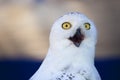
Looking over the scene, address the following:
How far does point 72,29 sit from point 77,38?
5cm

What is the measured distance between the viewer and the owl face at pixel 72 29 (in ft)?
11.2

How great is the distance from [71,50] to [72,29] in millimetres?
116

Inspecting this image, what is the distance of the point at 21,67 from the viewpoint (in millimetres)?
5012

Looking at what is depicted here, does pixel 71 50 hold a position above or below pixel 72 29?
below

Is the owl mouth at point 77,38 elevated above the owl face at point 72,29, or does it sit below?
below

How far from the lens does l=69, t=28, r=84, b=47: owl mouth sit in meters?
3.41

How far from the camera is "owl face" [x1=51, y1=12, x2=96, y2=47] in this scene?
341cm

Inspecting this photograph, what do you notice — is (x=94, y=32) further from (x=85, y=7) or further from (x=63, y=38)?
(x=85, y=7)

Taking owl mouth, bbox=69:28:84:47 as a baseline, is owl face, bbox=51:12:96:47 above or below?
above

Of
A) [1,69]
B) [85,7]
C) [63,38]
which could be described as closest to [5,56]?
[1,69]

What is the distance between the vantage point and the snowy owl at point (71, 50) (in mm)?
3414

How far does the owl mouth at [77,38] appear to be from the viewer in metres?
3.41

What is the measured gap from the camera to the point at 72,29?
3410mm

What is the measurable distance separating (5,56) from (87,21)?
1803 millimetres
